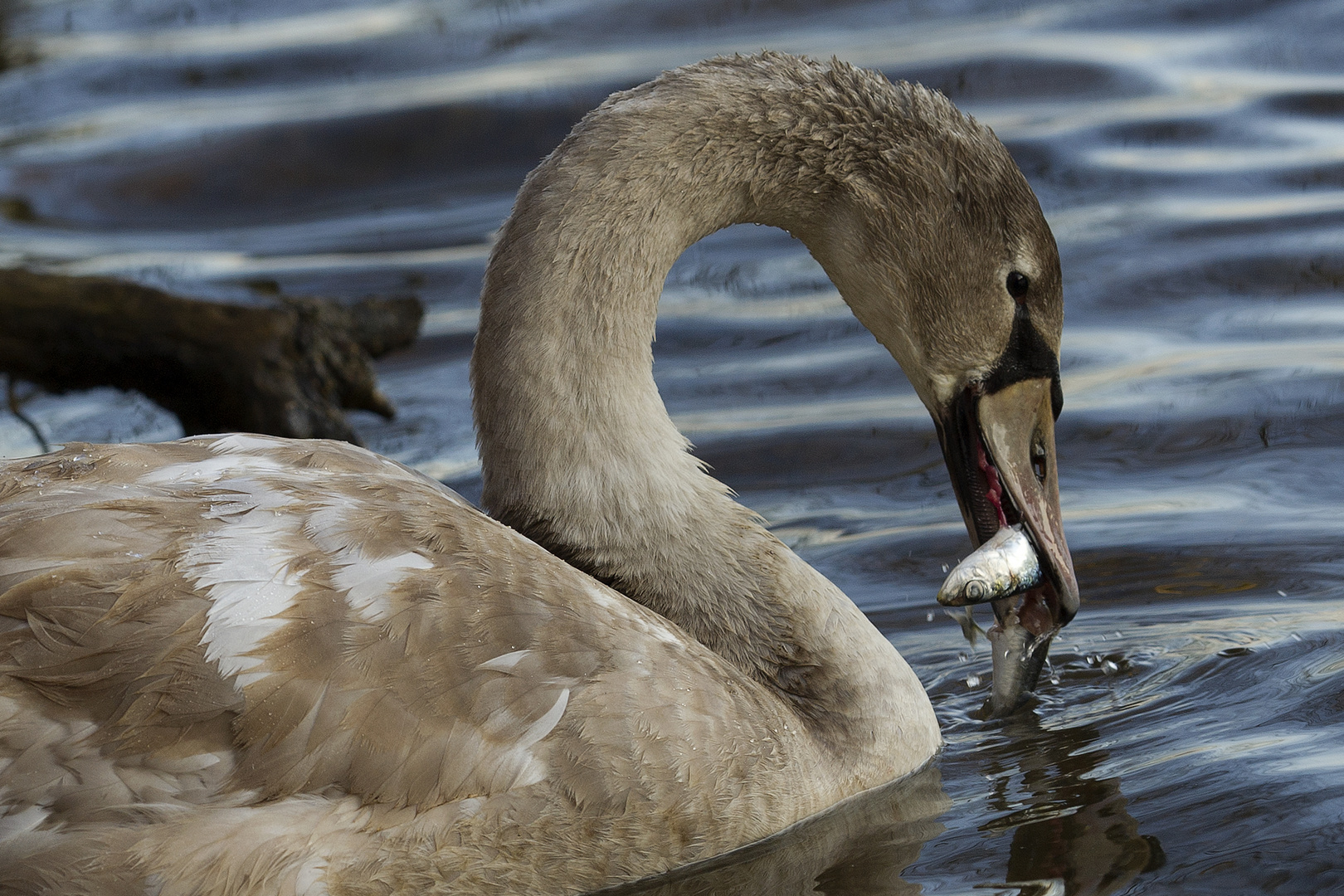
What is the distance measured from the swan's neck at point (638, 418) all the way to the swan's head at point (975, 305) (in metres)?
0.18

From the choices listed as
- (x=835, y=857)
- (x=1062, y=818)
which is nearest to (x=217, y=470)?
(x=835, y=857)

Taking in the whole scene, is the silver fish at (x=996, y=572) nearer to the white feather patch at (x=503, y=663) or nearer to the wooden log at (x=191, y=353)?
the white feather patch at (x=503, y=663)

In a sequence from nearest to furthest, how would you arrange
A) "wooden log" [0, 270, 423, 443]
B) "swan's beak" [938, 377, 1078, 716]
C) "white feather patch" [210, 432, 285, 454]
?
"white feather patch" [210, 432, 285, 454]
"swan's beak" [938, 377, 1078, 716]
"wooden log" [0, 270, 423, 443]

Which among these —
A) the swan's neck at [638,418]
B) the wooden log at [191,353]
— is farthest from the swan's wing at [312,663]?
the wooden log at [191,353]

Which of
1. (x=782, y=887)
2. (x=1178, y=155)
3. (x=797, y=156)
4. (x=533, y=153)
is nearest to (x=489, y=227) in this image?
(x=533, y=153)

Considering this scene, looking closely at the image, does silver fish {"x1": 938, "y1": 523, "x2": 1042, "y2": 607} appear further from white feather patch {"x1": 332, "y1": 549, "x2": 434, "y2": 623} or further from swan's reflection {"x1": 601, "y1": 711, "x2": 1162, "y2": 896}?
white feather patch {"x1": 332, "y1": 549, "x2": 434, "y2": 623}

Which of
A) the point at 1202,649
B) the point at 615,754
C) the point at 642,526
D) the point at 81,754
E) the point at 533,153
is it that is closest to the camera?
the point at 81,754

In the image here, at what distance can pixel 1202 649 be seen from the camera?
14.5 ft

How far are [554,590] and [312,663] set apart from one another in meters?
0.49

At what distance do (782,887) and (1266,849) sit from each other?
35.8 inches

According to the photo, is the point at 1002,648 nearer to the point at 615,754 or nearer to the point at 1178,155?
the point at 615,754

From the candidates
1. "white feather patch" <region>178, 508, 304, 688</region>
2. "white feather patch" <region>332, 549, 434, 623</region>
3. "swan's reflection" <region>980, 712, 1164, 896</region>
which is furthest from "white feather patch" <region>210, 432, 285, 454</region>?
"swan's reflection" <region>980, 712, 1164, 896</region>

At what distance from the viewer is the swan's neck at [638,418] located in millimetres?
3779

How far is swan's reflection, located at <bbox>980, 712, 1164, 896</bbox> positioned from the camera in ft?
11.3
